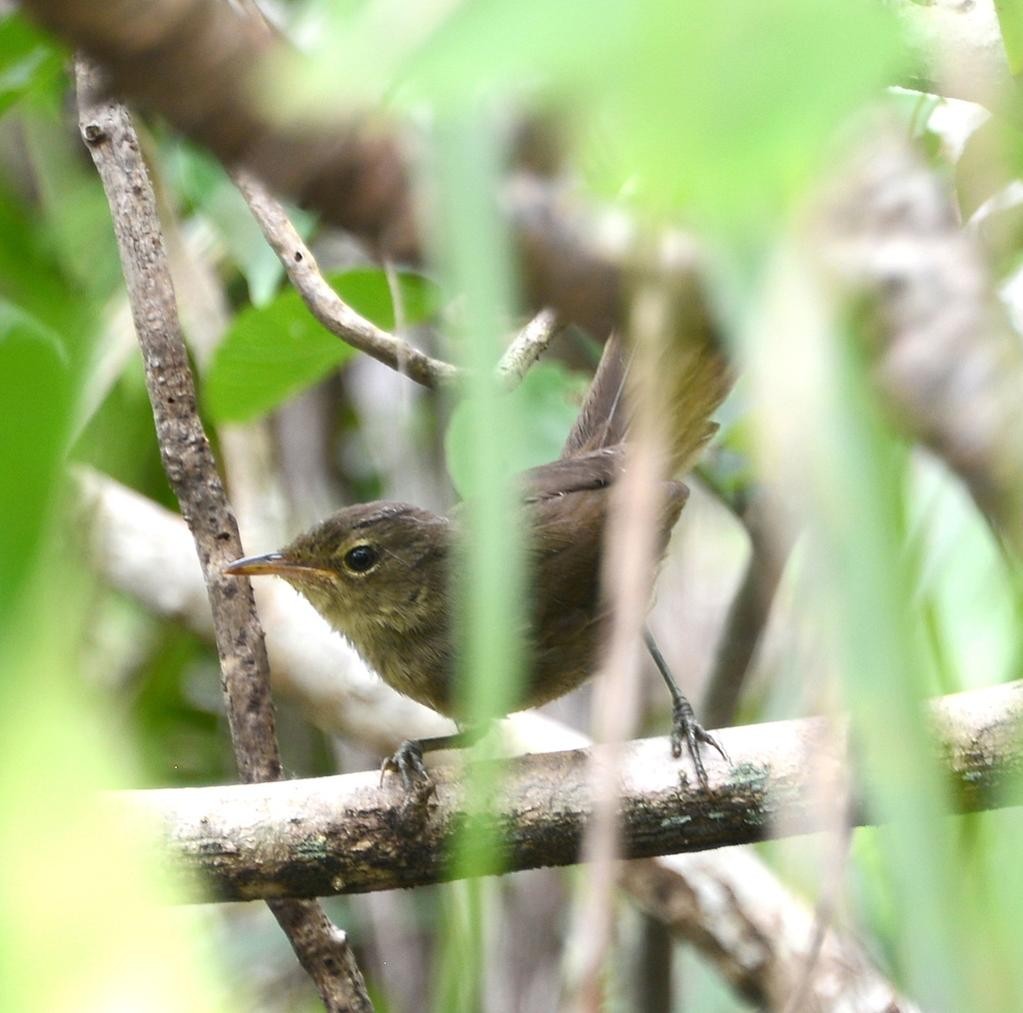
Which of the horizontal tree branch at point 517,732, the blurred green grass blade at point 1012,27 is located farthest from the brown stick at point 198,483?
the blurred green grass blade at point 1012,27

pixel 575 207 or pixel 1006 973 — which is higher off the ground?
pixel 575 207

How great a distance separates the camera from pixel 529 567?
2908 millimetres

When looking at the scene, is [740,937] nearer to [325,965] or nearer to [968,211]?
[325,965]

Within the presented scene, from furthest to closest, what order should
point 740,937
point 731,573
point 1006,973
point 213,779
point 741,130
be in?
point 731,573
point 213,779
point 740,937
point 1006,973
point 741,130

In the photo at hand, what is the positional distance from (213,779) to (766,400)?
4549 mm

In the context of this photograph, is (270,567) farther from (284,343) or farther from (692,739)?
(692,739)

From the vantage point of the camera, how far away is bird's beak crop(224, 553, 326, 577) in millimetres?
2602

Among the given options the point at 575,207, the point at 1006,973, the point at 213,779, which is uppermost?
the point at 213,779

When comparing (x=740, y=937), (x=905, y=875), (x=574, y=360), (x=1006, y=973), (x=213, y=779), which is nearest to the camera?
(x=905, y=875)

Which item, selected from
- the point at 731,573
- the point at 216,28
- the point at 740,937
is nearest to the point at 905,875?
the point at 216,28

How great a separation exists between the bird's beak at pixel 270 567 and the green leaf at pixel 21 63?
1.02m

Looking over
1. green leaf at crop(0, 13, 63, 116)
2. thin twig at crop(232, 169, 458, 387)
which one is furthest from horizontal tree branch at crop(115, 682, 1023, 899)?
green leaf at crop(0, 13, 63, 116)

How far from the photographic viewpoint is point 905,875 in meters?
0.59

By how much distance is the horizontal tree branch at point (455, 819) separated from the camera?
2186 millimetres
